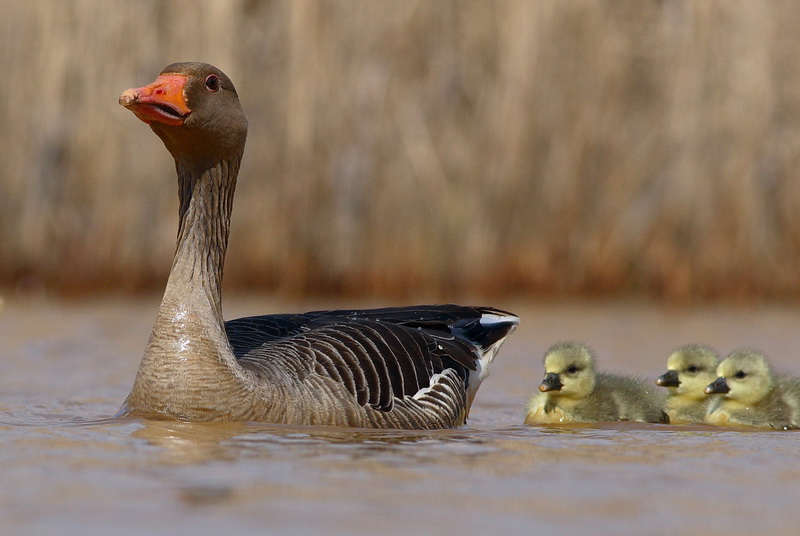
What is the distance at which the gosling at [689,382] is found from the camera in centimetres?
722

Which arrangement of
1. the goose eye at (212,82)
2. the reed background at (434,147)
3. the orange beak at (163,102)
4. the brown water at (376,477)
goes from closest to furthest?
the brown water at (376,477) → the orange beak at (163,102) → the goose eye at (212,82) → the reed background at (434,147)

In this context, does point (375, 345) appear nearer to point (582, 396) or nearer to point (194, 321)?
point (194, 321)

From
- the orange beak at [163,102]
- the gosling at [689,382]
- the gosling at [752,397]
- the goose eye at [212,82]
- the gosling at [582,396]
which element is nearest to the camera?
the orange beak at [163,102]

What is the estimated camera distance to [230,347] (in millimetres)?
6066

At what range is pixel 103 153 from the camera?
36.7 ft

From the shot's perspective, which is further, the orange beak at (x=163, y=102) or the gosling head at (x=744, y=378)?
the gosling head at (x=744, y=378)

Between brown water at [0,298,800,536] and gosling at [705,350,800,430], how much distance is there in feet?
0.86

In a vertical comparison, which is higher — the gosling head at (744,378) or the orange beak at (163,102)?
the orange beak at (163,102)

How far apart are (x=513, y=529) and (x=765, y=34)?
846 centimetres

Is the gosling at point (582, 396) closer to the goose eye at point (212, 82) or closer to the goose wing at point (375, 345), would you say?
the goose wing at point (375, 345)

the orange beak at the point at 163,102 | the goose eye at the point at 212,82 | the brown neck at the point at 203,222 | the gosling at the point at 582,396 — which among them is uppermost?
the goose eye at the point at 212,82

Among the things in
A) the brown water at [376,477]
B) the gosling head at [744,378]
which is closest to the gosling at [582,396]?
the brown water at [376,477]

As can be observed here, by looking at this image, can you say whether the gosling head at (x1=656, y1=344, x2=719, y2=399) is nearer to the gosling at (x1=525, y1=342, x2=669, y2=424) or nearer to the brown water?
the gosling at (x1=525, y1=342, x2=669, y2=424)

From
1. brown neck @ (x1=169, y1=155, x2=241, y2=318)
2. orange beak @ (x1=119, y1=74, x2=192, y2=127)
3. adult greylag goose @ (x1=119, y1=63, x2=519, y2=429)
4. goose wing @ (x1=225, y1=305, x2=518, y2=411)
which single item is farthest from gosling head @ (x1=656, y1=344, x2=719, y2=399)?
orange beak @ (x1=119, y1=74, x2=192, y2=127)
